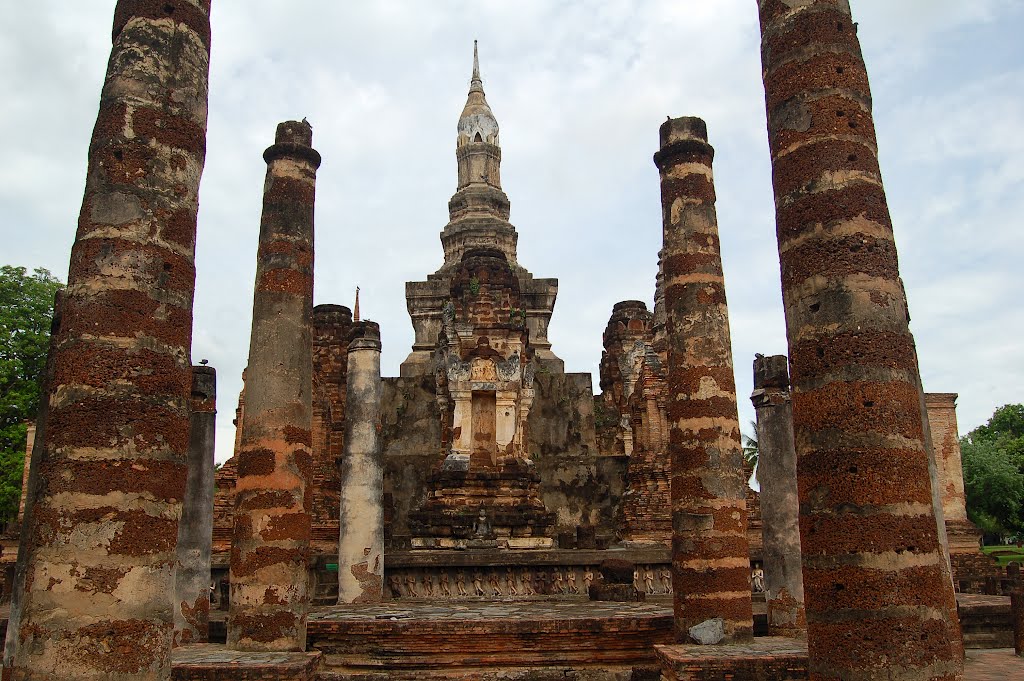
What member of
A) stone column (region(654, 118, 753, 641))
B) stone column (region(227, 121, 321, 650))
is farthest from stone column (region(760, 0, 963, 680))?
stone column (region(227, 121, 321, 650))

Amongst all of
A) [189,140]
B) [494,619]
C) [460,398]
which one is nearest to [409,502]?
[460,398]

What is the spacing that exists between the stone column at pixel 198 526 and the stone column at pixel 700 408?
614 cm

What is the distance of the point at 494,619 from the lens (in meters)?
10.7

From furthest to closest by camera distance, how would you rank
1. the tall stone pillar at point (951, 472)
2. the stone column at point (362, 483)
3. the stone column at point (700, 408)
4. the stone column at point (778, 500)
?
the tall stone pillar at point (951, 472) < the stone column at point (362, 483) < the stone column at point (778, 500) < the stone column at point (700, 408)

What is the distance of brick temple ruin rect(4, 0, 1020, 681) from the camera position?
5.87 metres

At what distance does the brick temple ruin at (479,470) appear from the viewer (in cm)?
587

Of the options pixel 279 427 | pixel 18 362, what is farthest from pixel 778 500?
pixel 18 362

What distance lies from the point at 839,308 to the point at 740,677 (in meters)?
4.12

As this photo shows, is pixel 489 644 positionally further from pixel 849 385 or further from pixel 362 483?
pixel 849 385

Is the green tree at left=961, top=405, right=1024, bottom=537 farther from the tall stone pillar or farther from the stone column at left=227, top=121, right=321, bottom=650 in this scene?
the stone column at left=227, top=121, right=321, bottom=650

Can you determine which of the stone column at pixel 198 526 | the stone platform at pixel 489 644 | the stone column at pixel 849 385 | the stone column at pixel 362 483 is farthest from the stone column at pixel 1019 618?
the stone column at pixel 198 526

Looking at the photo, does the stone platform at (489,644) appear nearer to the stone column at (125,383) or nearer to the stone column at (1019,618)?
the stone column at (1019,618)

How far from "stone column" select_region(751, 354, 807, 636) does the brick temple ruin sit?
40mm

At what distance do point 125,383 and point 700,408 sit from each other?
667cm
